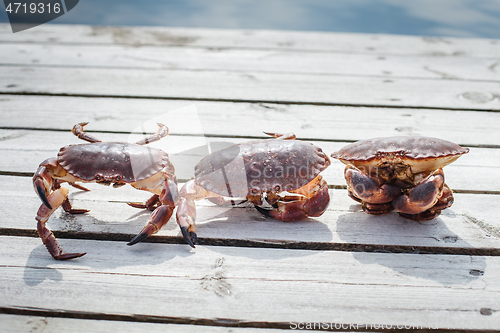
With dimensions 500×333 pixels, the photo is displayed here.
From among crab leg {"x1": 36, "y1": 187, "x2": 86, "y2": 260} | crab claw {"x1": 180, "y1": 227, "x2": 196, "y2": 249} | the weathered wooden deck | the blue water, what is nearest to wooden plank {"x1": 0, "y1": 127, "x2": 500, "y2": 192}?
the weathered wooden deck

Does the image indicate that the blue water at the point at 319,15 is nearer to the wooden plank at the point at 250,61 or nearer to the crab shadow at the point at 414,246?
the wooden plank at the point at 250,61

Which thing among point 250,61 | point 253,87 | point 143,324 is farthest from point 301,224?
point 250,61

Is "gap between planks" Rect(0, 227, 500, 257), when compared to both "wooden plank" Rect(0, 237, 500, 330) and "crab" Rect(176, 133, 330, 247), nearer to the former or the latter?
"wooden plank" Rect(0, 237, 500, 330)

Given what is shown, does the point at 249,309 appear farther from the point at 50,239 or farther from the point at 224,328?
the point at 50,239

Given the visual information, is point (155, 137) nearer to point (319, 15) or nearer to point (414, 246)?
point (414, 246)

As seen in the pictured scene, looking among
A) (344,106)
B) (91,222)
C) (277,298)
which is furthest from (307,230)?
(344,106)

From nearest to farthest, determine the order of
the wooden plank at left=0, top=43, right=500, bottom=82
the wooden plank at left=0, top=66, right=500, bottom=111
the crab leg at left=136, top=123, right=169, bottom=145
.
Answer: the crab leg at left=136, top=123, right=169, bottom=145 < the wooden plank at left=0, top=66, right=500, bottom=111 < the wooden plank at left=0, top=43, right=500, bottom=82
